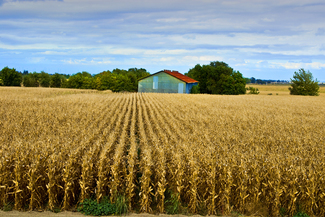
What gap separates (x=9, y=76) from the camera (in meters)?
98.1

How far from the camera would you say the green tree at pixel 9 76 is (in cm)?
9744

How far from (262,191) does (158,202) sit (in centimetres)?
332

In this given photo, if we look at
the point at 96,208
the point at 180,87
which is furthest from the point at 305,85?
the point at 96,208

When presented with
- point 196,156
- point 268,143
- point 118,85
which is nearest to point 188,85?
point 118,85

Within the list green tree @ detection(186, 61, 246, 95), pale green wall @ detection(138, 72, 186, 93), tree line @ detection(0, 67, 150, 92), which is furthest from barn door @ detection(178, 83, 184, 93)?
tree line @ detection(0, 67, 150, 92)

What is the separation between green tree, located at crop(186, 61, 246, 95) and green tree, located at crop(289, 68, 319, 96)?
782 inches

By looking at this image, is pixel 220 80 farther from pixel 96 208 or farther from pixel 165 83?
pixel 96 208

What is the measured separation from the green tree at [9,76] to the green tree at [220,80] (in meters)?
71.0

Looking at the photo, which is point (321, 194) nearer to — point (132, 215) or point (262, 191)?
point (262, 191)

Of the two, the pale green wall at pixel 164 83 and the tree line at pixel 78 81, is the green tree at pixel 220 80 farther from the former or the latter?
the tree line at pixel 78 81

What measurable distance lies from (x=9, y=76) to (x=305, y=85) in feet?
361

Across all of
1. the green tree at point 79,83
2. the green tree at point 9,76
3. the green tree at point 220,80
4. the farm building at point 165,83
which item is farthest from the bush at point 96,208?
the green tree at point 79,83

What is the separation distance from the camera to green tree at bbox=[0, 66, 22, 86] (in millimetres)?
97438

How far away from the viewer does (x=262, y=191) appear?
7875mm
